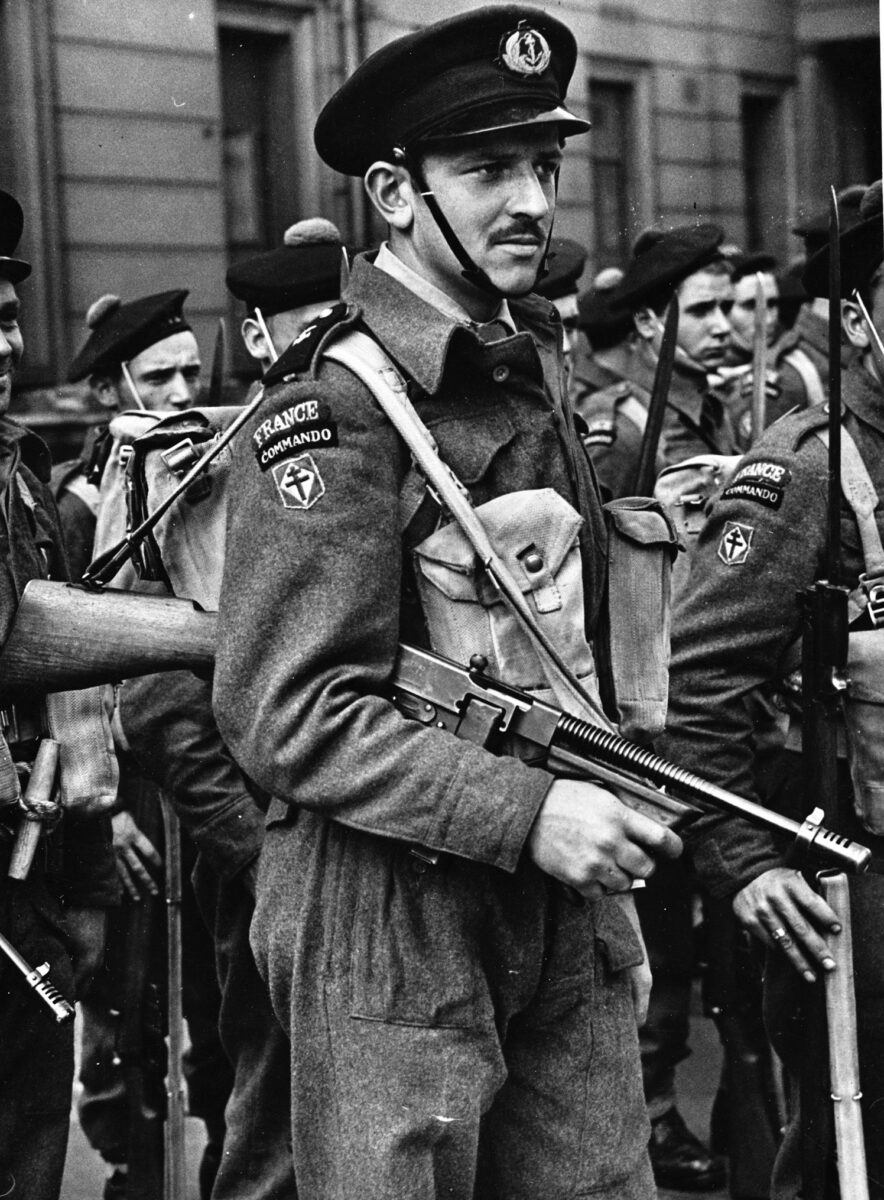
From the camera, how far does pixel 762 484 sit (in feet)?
10.6

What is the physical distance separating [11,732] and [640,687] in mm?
1175

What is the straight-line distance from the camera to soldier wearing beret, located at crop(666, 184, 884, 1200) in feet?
10.3

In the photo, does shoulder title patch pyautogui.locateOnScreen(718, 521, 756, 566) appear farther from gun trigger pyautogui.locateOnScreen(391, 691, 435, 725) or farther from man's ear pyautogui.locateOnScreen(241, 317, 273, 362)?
man's ear pyautogui.locateOnScreen(241, 317, 273, 362)

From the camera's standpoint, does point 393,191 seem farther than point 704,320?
No

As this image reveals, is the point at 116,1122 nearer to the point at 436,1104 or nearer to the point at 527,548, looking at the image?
the point at 436,1104

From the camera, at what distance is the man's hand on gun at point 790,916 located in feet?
9.62

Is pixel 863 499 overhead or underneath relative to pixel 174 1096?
overhead

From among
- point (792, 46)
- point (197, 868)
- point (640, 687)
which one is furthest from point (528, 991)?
point (792, 46)

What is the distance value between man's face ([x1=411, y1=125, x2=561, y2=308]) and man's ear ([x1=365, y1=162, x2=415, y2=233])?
0.10 ft

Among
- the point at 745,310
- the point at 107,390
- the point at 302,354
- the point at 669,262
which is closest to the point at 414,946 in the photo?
the point at 302,354

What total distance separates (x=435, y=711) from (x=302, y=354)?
0.54 meters

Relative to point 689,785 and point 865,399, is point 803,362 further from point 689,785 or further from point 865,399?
point 689,785

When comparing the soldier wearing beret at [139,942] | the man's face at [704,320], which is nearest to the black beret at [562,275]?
the man's face at [704,320]

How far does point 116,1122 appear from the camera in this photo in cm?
454
